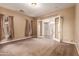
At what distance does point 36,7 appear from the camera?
1878 mm

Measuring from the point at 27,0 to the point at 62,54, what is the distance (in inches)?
44.3

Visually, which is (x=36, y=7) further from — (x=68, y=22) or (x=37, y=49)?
(x=37, y=49)

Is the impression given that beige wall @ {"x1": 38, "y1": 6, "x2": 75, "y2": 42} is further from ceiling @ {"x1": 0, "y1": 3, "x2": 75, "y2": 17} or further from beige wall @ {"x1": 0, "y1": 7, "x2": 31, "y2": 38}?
beige wall @ {"x1": 0, "y1": 7, "x2": 31, "y2": 38}

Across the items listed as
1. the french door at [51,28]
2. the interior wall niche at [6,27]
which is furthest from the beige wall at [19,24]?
the french door at [51,28]

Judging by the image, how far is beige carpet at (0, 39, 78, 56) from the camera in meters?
1.86

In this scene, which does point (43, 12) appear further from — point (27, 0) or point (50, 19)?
point (27, 0)

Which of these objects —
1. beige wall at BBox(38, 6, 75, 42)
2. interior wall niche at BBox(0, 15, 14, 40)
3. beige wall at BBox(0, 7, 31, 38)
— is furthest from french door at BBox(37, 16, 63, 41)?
interior wall niche at BBox(0, 15, 14, 40)

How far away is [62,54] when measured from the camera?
185 centimetres

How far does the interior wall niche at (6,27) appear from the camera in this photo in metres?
1.84

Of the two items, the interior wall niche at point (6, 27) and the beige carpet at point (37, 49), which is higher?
the interior wall niche at point (6, 27)

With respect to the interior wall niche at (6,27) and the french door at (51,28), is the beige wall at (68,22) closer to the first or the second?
the french door at (51,28)

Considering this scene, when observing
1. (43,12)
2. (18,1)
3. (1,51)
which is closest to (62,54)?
(43,12)

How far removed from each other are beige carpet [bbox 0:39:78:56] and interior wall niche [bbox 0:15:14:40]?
15 centimetres

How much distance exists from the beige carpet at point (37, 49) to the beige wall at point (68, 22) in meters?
0.14
